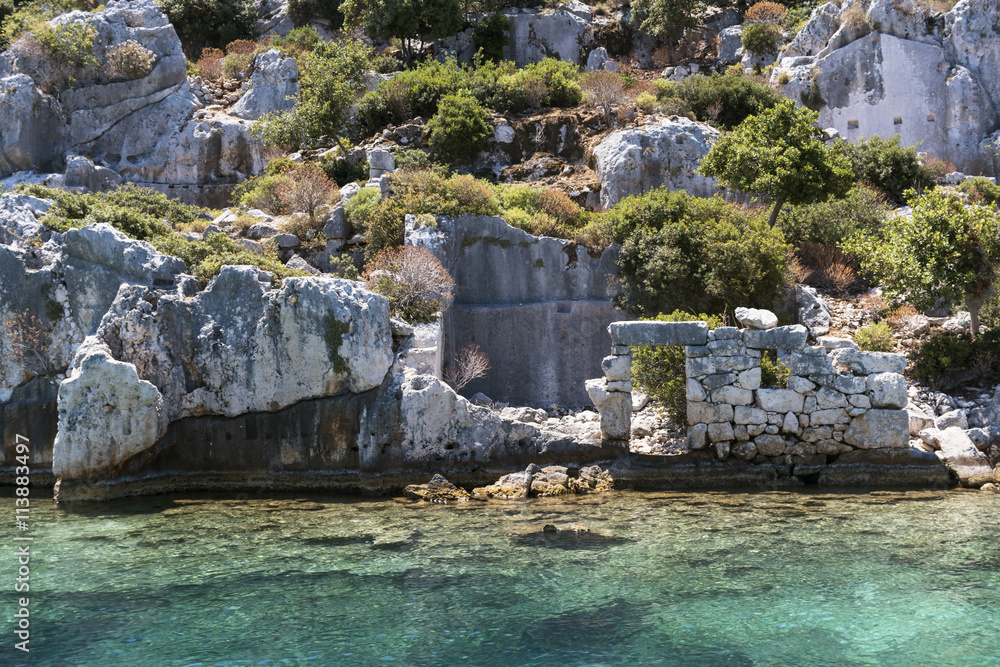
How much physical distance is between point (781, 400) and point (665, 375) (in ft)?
6.90

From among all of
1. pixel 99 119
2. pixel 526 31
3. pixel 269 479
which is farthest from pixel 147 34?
pixel 269 479

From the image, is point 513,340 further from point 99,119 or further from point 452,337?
point 99,119

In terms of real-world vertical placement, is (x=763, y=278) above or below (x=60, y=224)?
below

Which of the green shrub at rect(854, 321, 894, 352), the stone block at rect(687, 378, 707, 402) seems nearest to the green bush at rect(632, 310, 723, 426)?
the stone block at rect(687, 378, 707, 402)

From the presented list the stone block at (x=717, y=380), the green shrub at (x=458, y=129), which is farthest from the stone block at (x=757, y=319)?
the green shrub at (x=458, y=129)

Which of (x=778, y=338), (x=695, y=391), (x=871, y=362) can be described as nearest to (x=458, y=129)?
(x=695, y=391)

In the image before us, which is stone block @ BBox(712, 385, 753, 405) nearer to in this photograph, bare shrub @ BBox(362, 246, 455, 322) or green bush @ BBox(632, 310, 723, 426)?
green bush @ BBox(632, 310, 723, 426)

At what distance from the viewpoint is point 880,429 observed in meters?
13.6

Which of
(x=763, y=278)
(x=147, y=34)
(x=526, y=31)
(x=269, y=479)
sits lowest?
(x=269, y=479)

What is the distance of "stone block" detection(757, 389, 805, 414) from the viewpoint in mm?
13906

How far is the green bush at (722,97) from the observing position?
25922mm

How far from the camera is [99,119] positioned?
27250mm

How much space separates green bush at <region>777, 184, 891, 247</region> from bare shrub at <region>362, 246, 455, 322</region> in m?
9.22

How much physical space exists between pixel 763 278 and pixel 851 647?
11218mm
